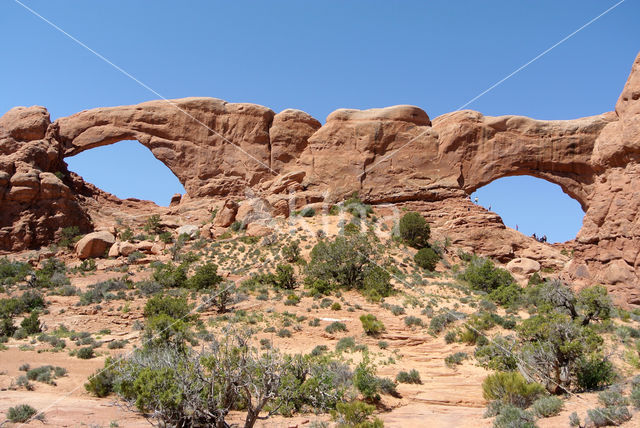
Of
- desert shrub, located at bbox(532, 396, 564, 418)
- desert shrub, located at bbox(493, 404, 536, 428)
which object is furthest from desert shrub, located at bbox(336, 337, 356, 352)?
desert shrub, located at bbox(532, 396, 564, 418)

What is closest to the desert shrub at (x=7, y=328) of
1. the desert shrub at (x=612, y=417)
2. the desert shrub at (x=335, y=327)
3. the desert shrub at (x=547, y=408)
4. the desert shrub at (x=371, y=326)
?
the desert shrub at (x=335, y=327)

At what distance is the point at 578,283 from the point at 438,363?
13.2 metres

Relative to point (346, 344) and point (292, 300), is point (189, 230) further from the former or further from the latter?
point (346, 344)

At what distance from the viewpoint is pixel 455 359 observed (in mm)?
13672

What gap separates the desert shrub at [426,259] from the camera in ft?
84.8

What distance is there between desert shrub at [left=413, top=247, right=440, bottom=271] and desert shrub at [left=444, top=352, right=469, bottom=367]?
12.0 metres

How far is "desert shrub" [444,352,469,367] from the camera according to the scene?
13.5 meters

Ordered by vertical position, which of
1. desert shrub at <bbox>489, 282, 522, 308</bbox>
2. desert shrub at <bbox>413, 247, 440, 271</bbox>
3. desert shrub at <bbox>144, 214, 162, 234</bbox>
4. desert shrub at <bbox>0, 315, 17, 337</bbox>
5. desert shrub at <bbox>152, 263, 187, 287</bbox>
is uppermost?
desert shrub at <bbox>144, 214, 162, 234</bbox>

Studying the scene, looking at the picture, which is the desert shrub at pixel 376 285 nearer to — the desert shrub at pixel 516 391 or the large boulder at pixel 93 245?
the desert shrub at pixel 516 391

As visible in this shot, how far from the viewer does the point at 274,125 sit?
3781cm

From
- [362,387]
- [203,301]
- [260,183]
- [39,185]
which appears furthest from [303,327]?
[39,185]

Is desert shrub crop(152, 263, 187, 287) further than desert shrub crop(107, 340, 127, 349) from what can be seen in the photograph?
Yes

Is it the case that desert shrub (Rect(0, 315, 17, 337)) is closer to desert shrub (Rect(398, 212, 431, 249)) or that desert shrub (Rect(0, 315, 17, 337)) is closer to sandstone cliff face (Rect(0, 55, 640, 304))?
sandstone cliff face (Rect(0, 55, 640, 304))

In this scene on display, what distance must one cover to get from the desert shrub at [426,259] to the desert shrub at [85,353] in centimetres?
1723
